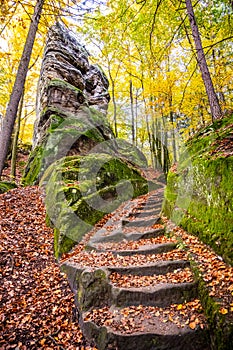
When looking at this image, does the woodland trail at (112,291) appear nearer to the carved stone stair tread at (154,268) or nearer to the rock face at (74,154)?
the carved stone stair tread at (154,268)

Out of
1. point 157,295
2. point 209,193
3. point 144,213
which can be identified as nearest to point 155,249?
point 157,295

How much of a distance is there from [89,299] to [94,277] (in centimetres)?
32

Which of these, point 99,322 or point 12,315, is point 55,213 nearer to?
point 12,315

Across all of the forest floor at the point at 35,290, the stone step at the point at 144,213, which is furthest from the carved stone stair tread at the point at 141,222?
the forest floor at the point at 35,290

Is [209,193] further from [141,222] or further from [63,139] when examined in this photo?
[63,139]

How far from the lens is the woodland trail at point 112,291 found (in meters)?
2.80

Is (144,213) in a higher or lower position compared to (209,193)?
lower

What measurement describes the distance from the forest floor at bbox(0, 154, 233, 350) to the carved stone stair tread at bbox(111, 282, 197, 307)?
374 millimetres

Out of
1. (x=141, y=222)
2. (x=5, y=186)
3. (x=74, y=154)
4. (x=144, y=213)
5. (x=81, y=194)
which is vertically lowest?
(x=141, y=222)

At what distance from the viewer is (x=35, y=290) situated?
4.09 meters

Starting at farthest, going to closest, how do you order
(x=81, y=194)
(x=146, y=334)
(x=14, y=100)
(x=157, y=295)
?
(x=81, y=194) < (x=14, y=100) < (x=157, y=295) < (x=146, y=334)

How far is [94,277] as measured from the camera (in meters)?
3.65

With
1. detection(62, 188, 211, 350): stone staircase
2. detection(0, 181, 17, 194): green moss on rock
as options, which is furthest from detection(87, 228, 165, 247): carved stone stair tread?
detection(0, 181, 17, 194): green moss on rock

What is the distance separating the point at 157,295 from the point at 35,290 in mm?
2244
